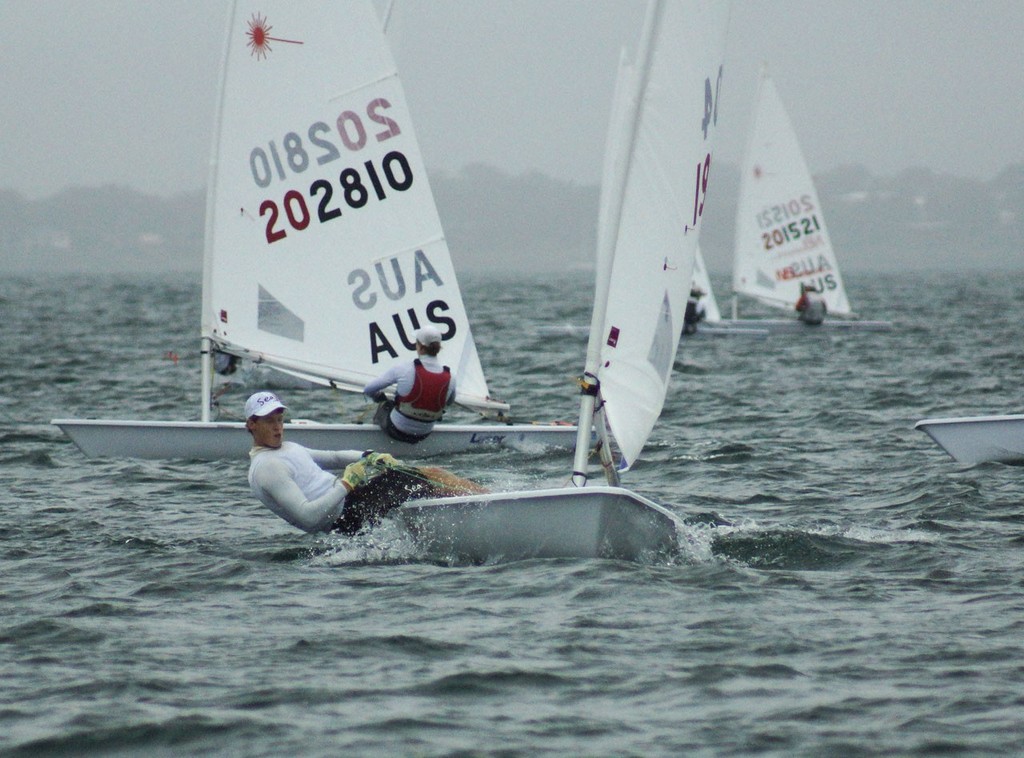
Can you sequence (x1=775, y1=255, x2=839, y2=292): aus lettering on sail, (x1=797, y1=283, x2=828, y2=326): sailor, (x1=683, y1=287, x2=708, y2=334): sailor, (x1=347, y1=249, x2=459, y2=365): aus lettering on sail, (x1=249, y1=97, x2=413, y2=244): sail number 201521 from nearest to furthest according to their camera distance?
1. (x1=249, y1=97, x2=413, y2=244): sail number 201521
2. (x1=347, y1=249, x2=459, y2=365): aus lettering on sail
3. (x1=683, y1=287, x2=708, y2=334): sailor
4. (x1=797, y1=283, x2=828, y2=326): sailor
5. (x1=775, y1=255, x2=839, y2=292): aus lettering on sail

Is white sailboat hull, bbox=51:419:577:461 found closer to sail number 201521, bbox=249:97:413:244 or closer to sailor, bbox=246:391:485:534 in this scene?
sail number 201521, bbox=249:97:413:244

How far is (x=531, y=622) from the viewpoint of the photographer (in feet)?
23.5

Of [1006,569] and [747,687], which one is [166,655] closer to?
[747,687]

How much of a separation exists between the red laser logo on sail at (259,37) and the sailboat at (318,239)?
0.01m

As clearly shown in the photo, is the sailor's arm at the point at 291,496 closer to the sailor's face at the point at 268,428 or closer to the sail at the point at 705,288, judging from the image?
the sailor's face at the point at 268,428

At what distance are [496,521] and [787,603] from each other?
172cm

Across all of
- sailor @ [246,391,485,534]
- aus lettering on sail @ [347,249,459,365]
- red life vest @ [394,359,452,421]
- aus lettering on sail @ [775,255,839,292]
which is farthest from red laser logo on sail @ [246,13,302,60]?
aus lettering on sail @ [775,255,839,292]

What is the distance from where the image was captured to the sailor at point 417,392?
37.2 ft

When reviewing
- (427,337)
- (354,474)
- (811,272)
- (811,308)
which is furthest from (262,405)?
(811,272)

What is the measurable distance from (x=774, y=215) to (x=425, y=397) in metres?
21.2

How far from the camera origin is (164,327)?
121ft

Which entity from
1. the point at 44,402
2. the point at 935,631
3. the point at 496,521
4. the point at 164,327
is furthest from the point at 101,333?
the point at 935,631

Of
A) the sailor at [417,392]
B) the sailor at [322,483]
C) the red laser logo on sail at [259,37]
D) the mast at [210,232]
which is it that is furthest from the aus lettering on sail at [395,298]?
the sailor at [322,483]

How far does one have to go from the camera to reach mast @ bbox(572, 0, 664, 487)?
7961 millimetres
